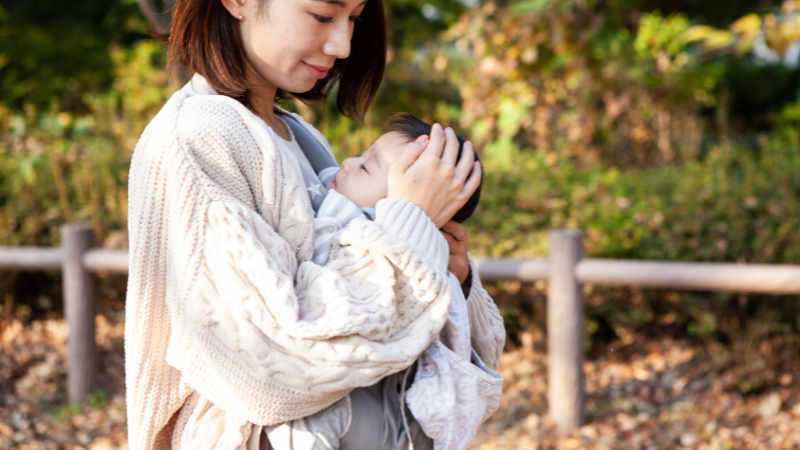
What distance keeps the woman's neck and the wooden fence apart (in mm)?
2352

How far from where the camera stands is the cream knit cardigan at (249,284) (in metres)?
1.10

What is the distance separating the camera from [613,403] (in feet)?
13.2

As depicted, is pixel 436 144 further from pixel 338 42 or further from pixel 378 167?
pixel 338 42

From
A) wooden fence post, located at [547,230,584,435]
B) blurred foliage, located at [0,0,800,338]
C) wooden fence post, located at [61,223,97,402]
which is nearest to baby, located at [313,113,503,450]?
blurred foliage, located at [0,0,800,338]

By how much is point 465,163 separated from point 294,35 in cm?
41

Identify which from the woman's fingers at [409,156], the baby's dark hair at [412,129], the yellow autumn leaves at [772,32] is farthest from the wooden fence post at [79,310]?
the yellow autumn leaves at [772,32]

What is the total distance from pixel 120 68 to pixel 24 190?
146 inches

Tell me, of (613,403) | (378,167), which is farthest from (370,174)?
(613,403)

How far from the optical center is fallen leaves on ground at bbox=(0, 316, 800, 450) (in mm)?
3711

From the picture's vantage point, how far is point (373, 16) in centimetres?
162

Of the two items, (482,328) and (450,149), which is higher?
(450,149)

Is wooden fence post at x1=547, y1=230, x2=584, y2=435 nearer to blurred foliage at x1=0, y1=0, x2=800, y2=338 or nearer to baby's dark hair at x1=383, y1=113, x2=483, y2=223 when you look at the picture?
blurred foliage at x1=0, y1=0, x2=800, y2=338

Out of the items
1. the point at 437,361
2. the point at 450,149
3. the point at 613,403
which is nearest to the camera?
the point at 437,361

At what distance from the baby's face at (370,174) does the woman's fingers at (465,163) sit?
5.9 inches
